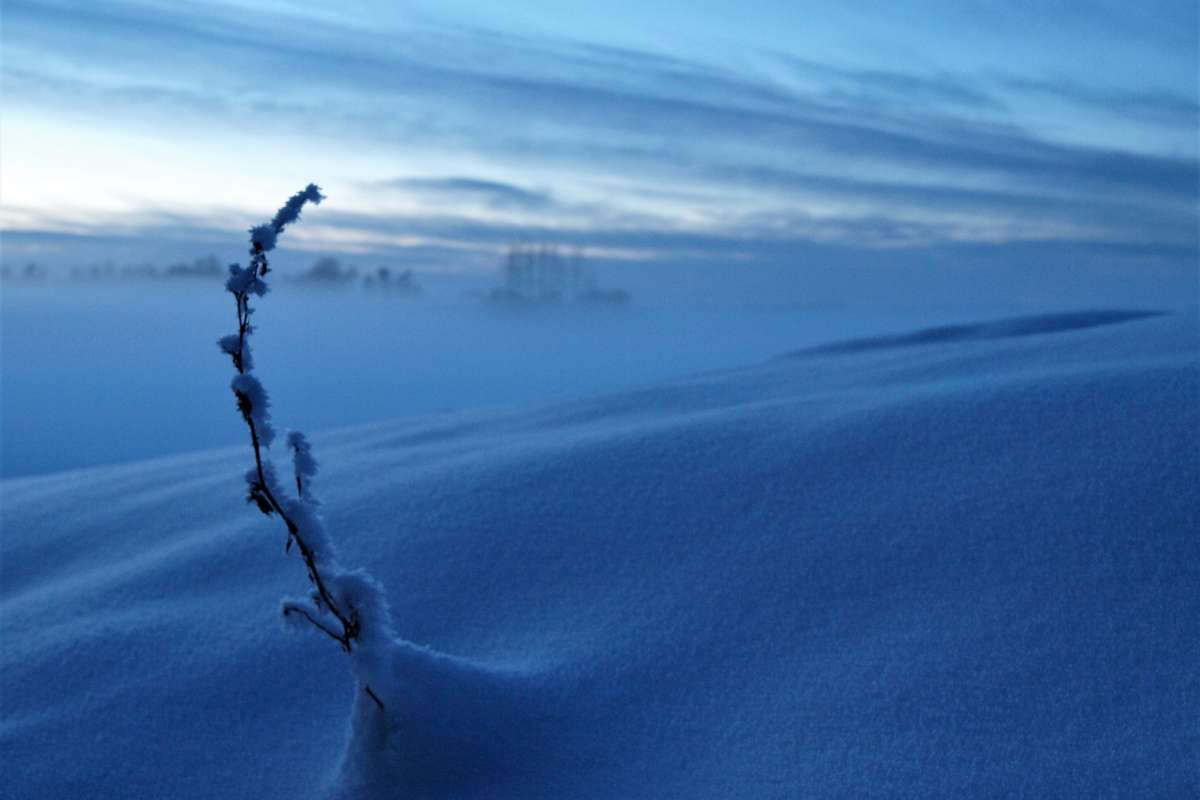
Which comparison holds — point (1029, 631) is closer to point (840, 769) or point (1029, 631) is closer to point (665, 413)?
point (840, 769)

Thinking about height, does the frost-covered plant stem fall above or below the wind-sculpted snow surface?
above

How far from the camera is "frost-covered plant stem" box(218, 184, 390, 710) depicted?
1.27m

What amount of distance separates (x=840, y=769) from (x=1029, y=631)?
481mm

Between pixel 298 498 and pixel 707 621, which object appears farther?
pixel 707 621

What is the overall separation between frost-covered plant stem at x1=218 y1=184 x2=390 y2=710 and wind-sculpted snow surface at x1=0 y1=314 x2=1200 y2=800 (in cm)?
11

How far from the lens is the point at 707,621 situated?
74.9 inches

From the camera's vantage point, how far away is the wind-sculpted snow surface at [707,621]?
153 cm

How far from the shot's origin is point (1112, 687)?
1.58m

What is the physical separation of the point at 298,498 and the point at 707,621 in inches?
33.5

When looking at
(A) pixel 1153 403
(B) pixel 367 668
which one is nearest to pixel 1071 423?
Answer: (A) pixel 1153 403

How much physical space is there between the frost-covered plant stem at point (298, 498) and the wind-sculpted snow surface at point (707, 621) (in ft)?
0.36

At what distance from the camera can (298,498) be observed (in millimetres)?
1391

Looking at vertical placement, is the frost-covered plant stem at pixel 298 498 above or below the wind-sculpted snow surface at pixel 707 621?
above

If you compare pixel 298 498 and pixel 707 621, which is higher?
pixel 298 498
